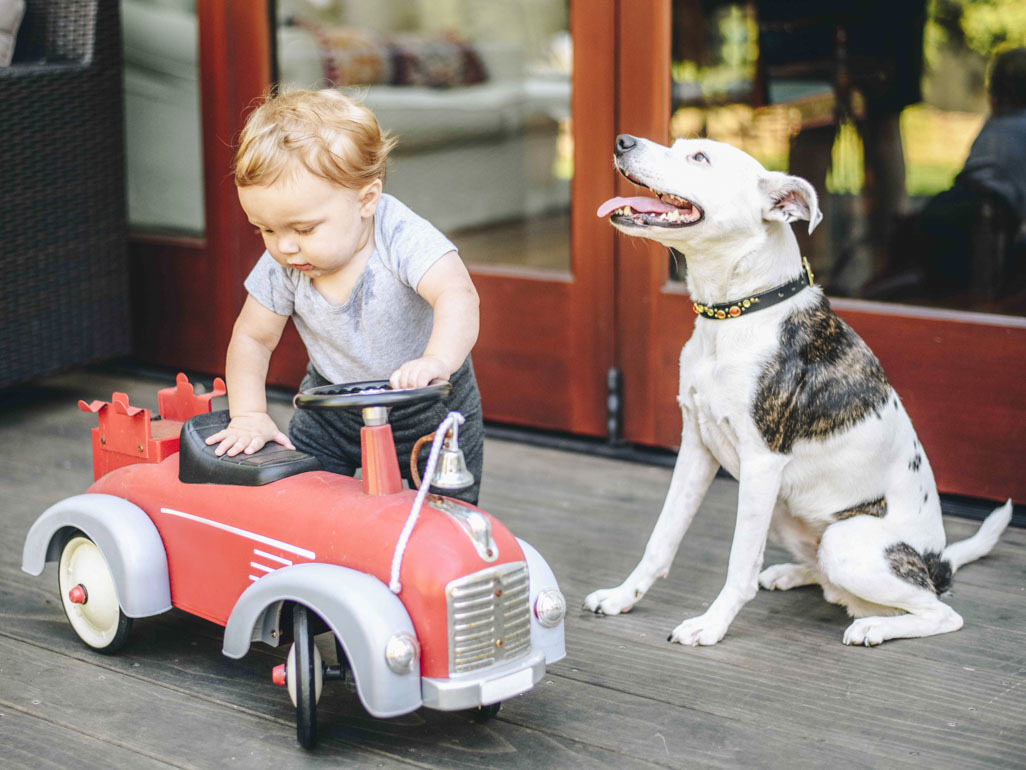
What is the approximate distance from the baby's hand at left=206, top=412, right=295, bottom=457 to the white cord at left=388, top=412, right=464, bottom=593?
1.31 ft

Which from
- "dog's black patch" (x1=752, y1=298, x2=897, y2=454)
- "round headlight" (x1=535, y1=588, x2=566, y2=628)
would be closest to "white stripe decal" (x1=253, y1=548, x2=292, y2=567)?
"round headlight" (x1=535, y1=588, x2=566, y2=628)

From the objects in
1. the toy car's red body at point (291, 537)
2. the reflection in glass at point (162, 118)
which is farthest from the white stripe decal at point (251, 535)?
the reflection in glass at point (162, 118)

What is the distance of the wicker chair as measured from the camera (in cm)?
362

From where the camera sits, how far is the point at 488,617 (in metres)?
1.88

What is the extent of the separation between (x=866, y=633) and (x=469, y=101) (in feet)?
16.9

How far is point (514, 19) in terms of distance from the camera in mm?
7148

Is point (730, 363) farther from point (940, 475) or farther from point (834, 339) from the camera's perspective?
point (940, 475)

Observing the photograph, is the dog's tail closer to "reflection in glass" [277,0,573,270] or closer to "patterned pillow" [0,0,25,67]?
"reflection in glass" [277,0,573,270]

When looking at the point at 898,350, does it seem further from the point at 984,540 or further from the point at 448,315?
the point at 448,315

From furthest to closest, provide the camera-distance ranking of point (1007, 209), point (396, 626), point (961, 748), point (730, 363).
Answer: point (1007, 209)
point (730, 363)
point (961, 748)
point (396, 626)

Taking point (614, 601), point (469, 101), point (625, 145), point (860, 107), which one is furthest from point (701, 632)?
point (469, 101)

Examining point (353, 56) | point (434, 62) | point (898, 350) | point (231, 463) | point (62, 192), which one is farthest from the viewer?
point (434, 62)

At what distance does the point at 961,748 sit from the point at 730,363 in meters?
0.83

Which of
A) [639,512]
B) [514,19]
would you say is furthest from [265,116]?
[514,19]
